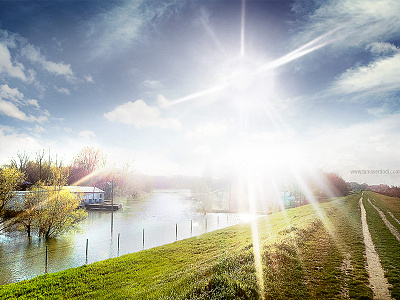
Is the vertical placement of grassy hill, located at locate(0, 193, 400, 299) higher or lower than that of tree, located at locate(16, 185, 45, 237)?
lower

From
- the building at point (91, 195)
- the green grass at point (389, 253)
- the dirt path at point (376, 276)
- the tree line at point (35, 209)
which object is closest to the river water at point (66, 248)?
the tree line at point (35, 209)

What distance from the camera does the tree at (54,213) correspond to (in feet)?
118

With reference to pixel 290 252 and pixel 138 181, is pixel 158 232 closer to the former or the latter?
pixel 290 252

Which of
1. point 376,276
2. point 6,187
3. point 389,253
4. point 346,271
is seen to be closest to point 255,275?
point 346,271

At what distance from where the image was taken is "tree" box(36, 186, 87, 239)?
36.1 metres

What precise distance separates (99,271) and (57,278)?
2818 millimetres

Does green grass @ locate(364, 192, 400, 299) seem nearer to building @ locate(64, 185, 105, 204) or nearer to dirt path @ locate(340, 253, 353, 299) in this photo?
dirt path @ locate(340, 253, 353, 299)

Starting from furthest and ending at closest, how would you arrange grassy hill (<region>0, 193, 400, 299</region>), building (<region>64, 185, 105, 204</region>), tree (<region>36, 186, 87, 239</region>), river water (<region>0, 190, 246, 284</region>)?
building (<region>64, 185, 105, 204</region>) < tree (<region>36, 186, 87, 239</region>) < river water (<region>0, 190, 246, 284</region>) < grassy hill (<region>0, 193, 400, 299</region>)

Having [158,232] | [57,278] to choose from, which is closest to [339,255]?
[57,278]

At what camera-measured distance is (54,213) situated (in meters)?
36.8

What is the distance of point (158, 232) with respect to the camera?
39438 millimetres

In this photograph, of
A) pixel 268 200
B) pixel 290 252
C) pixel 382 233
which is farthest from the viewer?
pixel 268 200

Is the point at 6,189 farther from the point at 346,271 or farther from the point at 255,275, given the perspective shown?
the point at 346,271

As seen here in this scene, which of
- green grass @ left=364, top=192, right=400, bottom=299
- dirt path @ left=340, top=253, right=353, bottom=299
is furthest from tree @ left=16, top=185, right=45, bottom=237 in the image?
green grass @ left=364, top=192, right=400, bottom=299
